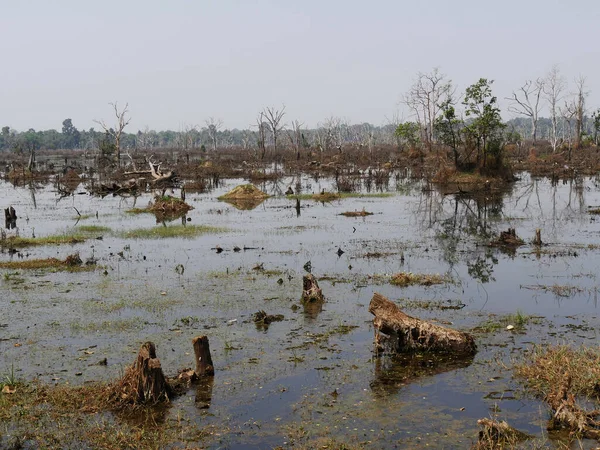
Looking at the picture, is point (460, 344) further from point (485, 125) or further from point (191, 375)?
point (485, 125)

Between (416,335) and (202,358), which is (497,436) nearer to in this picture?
(416,335)

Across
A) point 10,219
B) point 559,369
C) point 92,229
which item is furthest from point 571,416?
point 10,219

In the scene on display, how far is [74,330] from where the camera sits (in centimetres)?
1244

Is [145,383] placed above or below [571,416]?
above

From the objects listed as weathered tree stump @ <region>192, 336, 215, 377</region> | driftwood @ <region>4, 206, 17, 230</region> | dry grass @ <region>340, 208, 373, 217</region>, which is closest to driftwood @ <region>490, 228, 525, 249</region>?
dry grass @ <region>340, 208, 373, 217</region>

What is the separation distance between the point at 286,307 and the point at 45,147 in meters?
143

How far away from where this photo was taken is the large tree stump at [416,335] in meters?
10.9

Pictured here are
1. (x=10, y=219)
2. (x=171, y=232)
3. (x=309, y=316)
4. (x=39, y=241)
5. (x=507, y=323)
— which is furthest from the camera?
(x=10, y=219)

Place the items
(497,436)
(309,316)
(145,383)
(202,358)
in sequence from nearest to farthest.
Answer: (497,436) < (145,383) < (202,358) < (309,316)

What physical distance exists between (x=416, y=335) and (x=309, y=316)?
9.28 feet

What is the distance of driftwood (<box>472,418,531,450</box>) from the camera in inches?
296

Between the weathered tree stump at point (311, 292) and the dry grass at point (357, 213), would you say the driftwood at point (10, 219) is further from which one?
the weathered tree stump at point (311, 292)

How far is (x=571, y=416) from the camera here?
313 inches

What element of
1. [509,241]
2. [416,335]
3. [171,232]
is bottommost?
[416,335]
